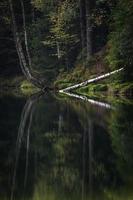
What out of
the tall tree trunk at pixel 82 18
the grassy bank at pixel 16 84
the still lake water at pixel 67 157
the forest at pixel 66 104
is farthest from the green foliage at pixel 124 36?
the grassy bank at pixel 16 84

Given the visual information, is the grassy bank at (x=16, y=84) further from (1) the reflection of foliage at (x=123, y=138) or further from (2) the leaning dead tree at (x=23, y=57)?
(1) the reflection of foliage at (x=123, y=138)

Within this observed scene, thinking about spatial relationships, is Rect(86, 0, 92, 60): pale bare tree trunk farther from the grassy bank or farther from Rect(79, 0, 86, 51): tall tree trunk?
the grassy bank

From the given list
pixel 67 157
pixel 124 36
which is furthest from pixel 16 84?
pixel 67 157

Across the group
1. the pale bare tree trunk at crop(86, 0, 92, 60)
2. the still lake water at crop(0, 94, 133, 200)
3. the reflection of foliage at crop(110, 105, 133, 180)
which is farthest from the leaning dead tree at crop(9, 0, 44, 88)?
the still lake water at crop(0, 94, 133, 200)

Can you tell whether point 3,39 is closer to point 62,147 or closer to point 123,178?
point 62,147

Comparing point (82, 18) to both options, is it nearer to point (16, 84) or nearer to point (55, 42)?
point (55, 42)

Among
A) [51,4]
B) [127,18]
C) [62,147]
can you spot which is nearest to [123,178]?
[62,147]
